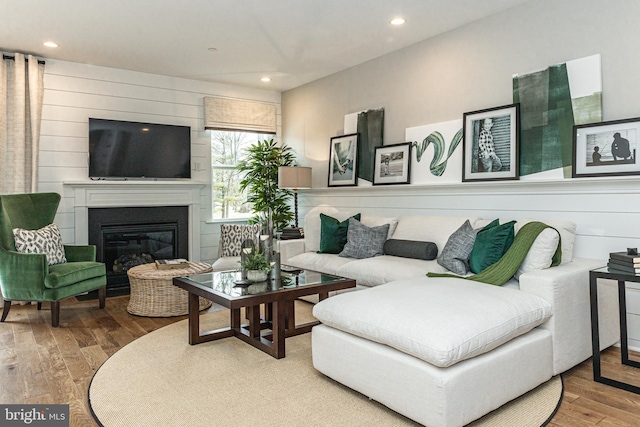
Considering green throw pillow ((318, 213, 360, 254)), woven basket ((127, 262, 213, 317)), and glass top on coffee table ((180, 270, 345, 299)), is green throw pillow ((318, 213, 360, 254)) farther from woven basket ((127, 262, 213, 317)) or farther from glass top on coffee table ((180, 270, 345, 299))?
woven basket ((127, 262, 213, 317))

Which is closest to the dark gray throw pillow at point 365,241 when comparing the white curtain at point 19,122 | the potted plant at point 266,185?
the potted plant at point 266,185

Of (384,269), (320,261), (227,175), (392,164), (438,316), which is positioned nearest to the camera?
(438,316)

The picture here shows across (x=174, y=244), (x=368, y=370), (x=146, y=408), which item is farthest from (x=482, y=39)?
(x=174, y=244)

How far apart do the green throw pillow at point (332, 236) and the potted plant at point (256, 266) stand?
136cm

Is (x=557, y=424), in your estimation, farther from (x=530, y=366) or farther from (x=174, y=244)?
(x=174, y=244)

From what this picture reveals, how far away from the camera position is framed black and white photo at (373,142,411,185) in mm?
4484

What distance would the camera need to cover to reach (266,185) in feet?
19.4

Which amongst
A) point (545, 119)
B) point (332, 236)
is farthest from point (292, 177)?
Answer: point (545, 119)

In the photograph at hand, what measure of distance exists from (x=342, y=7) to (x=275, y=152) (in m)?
2.62

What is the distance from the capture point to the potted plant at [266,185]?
5.89 metres

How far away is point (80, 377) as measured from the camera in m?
2.59

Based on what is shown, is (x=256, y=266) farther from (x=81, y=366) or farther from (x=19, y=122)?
(x=19, y=122)

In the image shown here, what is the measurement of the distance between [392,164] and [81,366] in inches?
128

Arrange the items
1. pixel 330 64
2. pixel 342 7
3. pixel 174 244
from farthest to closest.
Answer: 1. pixel 174 244
2. pixel 330 64
3. pixel 342 7
